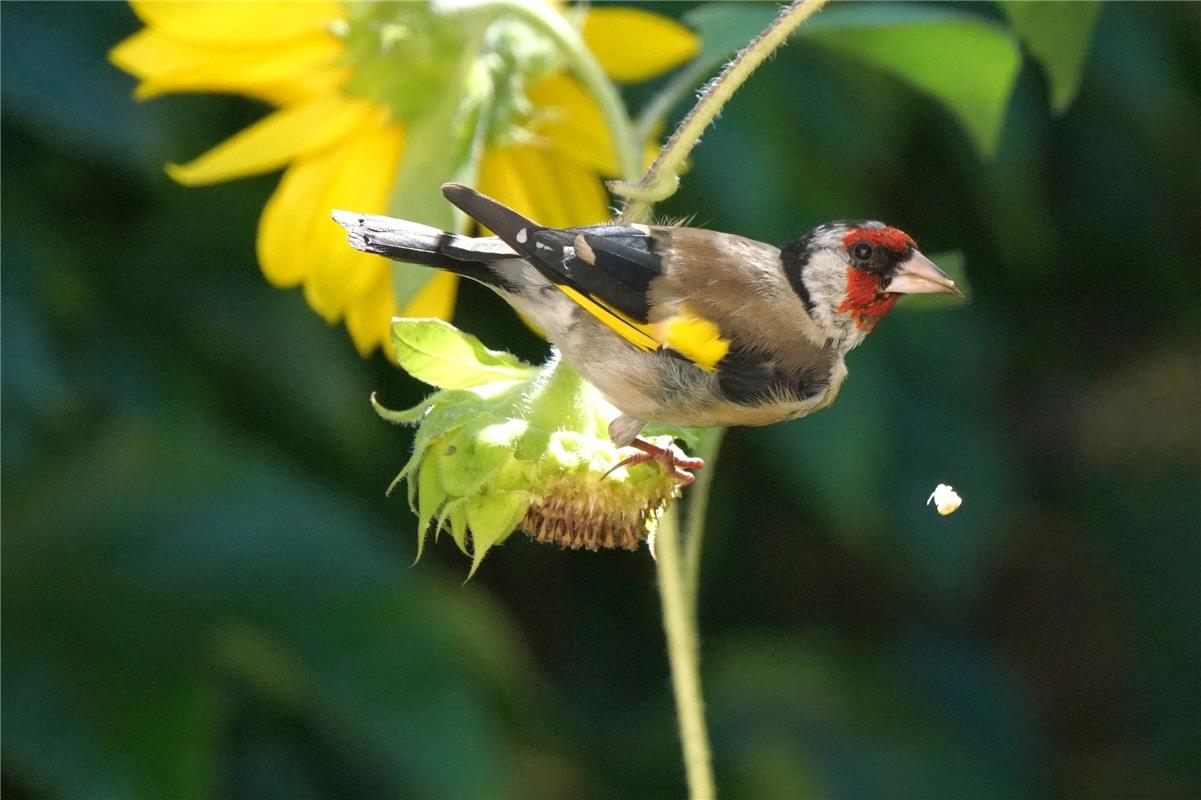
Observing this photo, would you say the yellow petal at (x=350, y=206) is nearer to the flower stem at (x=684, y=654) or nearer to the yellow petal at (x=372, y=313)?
the yellow petal at (x=372, y=313)

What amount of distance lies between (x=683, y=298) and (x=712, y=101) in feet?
0.84

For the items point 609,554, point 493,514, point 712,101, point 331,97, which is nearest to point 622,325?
point 493,514

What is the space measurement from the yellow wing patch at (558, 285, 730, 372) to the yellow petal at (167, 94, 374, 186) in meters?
0.30

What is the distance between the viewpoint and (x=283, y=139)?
115cm

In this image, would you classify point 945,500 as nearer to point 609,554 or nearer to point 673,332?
point 673,332

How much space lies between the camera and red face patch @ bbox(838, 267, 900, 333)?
1022mm

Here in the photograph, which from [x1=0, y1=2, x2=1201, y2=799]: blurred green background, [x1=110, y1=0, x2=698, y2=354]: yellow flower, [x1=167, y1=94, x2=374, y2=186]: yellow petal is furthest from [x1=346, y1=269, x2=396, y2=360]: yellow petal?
[x1=0, y1=2, x2=1201, y2=799]: blurred green background

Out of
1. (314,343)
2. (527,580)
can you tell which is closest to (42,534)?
(314,343)

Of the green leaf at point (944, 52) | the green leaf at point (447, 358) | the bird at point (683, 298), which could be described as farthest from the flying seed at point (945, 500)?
the green leaf at point (944, 52)

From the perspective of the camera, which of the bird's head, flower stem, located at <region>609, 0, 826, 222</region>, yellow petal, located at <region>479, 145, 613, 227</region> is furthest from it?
yellow petal, located at <region>479, 145, 613, 227</region>

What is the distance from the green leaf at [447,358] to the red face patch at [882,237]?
23 cm

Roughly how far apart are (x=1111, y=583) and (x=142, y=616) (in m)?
1.37

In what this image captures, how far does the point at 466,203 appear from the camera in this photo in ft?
2.63

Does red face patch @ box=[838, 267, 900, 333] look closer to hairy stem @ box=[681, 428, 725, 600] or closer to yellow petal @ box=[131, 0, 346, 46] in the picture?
hairy stem @ box=[681, 428, 725, 600]
